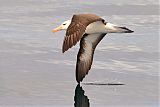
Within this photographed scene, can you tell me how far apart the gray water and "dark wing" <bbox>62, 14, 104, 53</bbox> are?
793mm

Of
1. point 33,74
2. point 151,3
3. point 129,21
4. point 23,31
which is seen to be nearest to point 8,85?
point 33,74

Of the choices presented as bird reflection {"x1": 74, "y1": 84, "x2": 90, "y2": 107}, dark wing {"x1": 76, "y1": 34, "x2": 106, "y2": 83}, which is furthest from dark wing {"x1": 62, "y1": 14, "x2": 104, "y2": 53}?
dark wing {"x1": 76, "y1": 34, "x2": 106, "y2": 83}

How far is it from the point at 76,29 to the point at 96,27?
1.02 m

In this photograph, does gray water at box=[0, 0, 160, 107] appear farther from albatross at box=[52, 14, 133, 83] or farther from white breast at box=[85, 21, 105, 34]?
white breast at box=[85, 21, 105, 34]

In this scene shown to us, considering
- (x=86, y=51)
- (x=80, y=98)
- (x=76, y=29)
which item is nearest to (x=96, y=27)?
(x=86, y=51)

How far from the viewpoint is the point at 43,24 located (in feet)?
57.4

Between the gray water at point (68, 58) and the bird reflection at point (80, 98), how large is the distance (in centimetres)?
8

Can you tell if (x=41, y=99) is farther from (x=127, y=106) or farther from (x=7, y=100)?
(x=127, y=106)

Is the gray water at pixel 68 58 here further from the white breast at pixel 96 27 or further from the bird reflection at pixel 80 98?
the white breast at pixel 96 27

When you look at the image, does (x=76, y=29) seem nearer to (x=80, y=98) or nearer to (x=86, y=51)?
(x=80, y=98)

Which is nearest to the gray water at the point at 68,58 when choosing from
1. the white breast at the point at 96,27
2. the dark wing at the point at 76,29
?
the white breast at the point at 96,27

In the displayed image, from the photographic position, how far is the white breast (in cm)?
1374

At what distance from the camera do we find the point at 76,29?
1281cm

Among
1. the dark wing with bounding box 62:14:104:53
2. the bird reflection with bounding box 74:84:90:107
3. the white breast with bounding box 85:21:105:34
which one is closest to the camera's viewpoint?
the bird reflection with bounding box 74:84:90:107
